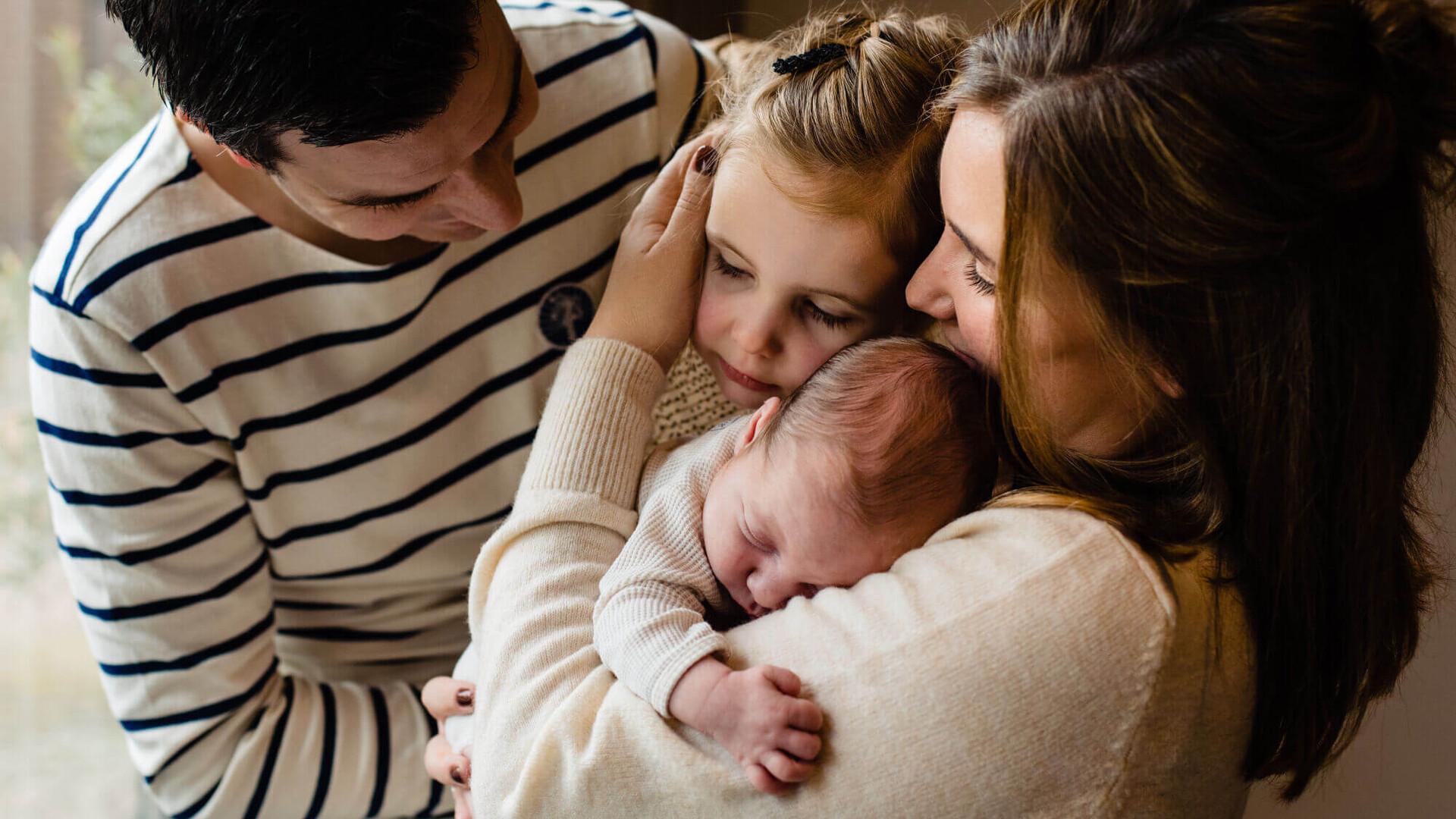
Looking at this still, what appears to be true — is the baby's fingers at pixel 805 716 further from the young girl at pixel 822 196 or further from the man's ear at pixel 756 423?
the young girl at pixel 822 196

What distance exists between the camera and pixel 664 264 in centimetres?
123

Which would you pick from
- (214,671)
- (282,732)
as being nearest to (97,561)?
(214,671)

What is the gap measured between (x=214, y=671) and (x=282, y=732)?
150 millimetres

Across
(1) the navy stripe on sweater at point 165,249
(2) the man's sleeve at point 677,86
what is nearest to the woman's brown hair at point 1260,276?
(2) the man's sleeve at point 677,86

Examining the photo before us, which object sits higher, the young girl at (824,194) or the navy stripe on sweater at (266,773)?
the young girl at (824,194)

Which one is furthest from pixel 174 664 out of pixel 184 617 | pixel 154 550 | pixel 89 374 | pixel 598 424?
pixel 598 424

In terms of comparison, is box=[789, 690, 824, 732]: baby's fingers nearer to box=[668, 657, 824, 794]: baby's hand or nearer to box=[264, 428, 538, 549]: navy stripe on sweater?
box=[668, 657, 824, 794]: baby's hand

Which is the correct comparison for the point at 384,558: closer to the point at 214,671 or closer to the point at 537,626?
the point at 214,671

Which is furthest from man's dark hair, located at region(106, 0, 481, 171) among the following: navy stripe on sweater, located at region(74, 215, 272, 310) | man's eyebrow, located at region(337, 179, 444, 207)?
navy stripe on sweater, located at region(74, 215, 272, 310)

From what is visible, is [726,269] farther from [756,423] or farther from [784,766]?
[784,766]

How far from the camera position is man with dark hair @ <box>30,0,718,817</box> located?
105 centimetres

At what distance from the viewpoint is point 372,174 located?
101cm

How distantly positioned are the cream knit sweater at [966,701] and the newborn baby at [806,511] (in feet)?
0.17

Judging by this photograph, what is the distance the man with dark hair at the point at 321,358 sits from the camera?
1.05 metres
